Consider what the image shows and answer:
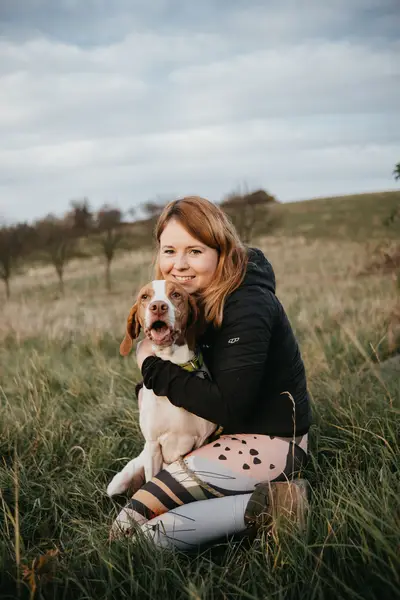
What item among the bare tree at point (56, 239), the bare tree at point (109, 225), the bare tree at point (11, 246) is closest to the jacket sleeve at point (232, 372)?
the bare tree at point (11, 246)

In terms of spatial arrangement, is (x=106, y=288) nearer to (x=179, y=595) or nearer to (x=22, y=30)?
(x=22, y=30)

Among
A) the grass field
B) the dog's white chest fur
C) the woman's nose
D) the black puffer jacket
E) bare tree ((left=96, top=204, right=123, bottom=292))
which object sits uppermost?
bare tree ((left=96, top=204, right=123, bottom=292))

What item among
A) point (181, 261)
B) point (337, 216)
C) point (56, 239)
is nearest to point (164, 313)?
point (181, 261)

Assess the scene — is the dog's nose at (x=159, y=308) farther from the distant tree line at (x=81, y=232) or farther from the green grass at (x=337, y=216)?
the green grass at (x=337, y=216)

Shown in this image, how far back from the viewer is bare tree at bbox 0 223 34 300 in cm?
1809

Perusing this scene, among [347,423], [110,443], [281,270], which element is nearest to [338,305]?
[347,423]

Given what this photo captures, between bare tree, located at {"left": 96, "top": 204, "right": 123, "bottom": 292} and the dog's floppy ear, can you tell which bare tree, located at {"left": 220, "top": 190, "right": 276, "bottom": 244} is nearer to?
bare tree, located at {"left": 96, "top": 204, "right": 123, "bottom": 292}

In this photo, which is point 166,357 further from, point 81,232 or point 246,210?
point 246,210

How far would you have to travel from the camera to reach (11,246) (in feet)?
61.3

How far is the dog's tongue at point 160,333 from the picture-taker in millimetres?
2732

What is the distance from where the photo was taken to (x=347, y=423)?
3.21 m

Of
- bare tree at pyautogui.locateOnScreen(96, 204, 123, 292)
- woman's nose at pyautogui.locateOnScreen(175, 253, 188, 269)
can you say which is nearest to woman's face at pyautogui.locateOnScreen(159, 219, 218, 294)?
woman's nose at pyautogui.locateOnScreen(175, 253, 188, 269)

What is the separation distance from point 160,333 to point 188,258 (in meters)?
0.51

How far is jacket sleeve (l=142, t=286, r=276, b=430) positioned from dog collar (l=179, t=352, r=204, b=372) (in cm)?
7
